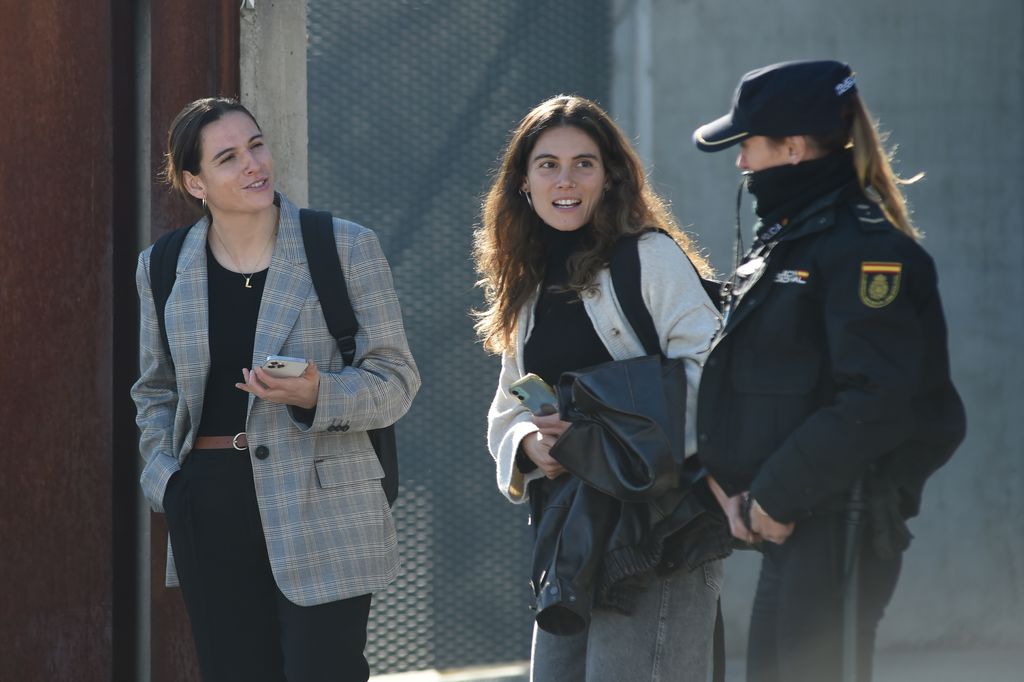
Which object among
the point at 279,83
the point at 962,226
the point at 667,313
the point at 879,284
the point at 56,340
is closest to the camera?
the point at 879,284

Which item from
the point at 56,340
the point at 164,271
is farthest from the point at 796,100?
the point at 56,340

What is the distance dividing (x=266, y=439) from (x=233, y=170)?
0.75m

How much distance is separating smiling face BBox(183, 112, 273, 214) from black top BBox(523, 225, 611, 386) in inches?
32.8

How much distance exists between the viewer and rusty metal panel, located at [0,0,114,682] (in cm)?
448

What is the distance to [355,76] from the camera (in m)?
5.36

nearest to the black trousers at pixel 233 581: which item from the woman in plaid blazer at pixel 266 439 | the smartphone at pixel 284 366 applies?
the woman in plaid blazer at pixel 266 439

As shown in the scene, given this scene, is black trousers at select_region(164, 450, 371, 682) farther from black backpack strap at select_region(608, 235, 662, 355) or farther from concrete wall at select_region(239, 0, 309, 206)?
concrete wall at select_region(239, 0, 309, 206)

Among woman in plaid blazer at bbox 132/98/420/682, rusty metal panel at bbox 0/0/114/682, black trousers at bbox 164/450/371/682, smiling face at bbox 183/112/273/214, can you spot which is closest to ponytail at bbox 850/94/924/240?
woman in plaid blazer at bbox 132/98/420/682

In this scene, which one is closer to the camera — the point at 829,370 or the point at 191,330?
the point at 829,370

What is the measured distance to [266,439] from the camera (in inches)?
136

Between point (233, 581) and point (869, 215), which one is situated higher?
point (869, 215)

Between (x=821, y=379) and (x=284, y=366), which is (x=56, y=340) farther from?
(x=821, y=379)

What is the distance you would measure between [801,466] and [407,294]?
122 inches

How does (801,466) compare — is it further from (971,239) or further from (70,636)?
(971,239)
